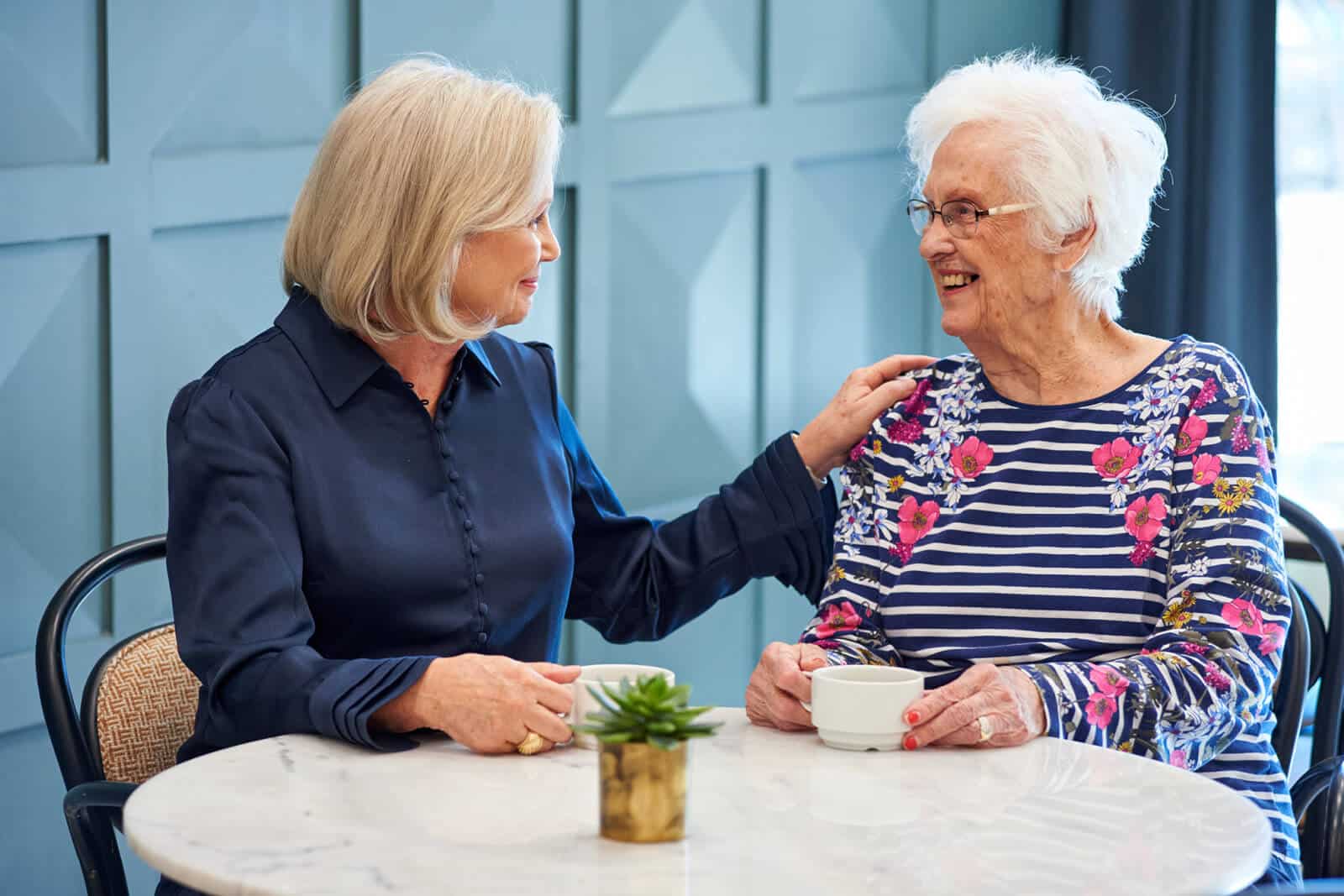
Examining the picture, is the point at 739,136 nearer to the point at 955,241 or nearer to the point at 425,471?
the point at 955,241

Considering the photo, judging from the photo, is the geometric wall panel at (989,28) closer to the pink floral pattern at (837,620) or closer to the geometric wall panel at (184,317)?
the geometric wall panel at (184,317)

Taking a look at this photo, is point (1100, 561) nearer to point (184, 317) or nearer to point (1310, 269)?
point (184, 317)

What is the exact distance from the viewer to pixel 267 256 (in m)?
2.42

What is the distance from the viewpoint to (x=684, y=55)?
10.5ft

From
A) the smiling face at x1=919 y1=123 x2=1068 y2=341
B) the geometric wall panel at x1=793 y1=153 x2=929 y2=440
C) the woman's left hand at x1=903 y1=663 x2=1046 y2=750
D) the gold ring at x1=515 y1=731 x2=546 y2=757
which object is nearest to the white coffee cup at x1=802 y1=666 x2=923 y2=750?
the woman's left hand at x1=903 y1=663 x2=1046 y2=750

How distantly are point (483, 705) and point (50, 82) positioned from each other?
116cm

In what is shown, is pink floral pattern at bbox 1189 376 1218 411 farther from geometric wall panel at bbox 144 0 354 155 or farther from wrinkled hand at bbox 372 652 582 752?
geometric wall panel at bbox 144 0 354 155

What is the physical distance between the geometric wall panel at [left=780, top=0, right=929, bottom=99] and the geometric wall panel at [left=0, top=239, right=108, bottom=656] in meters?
1.83

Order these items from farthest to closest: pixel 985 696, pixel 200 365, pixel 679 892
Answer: pixel 200 365
pixel 985 696
pixel 679 892

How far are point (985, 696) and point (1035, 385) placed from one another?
55 centimetres

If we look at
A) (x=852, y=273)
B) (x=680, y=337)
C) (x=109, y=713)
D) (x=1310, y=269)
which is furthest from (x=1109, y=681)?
(x=1310, y=269)

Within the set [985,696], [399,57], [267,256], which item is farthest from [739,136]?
[985,696]

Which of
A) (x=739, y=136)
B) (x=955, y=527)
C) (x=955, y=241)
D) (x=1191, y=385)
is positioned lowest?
(x=955, y=527)

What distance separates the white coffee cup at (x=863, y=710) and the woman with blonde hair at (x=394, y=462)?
244mm
